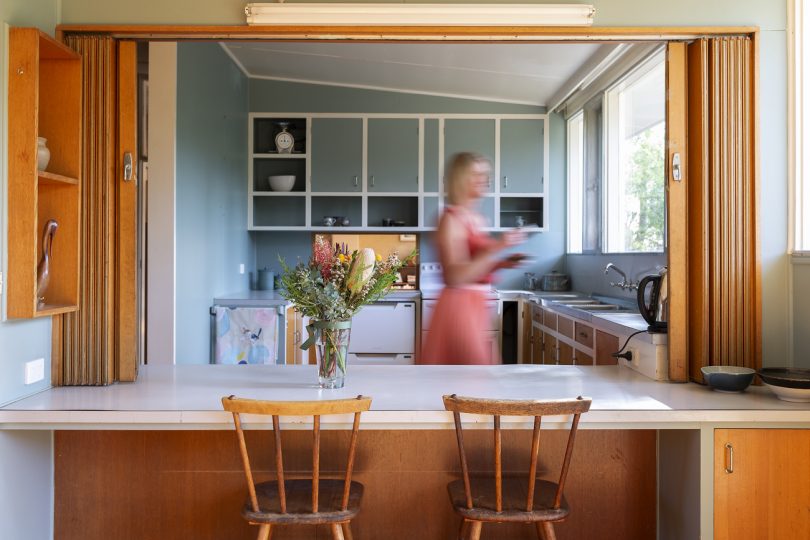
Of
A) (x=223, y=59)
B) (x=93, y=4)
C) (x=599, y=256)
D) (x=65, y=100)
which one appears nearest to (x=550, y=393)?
(x=65, y=100)

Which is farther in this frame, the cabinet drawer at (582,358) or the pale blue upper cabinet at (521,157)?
the pale blue upper cabinet at (521,157)

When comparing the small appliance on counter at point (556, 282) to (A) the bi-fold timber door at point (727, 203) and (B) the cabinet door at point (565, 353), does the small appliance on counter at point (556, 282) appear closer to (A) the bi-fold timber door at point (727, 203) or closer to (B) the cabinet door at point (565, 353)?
(B) the cabinet door at point (565, 353)

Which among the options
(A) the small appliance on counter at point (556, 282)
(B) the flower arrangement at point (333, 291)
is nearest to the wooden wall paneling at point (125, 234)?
(B) the flower arrangement at point (333, 291)

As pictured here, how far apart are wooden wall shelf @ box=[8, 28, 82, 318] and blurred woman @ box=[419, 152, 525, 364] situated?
4.95ft

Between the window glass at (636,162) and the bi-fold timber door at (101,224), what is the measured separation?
3.28 m

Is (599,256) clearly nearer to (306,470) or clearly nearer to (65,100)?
(306,470)

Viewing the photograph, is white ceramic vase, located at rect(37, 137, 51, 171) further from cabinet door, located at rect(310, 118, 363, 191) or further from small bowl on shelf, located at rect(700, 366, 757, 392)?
cabinet door, located at rect(310, 118, 363, 191)

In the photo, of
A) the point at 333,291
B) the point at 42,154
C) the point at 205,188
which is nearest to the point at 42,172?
the point at 42,154

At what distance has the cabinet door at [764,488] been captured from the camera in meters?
1.92

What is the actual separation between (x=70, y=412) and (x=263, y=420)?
58 cm

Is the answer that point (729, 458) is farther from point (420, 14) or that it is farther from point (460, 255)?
point (420, 14)

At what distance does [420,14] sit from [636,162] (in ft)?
9.60

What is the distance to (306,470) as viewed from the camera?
2262 millimetres

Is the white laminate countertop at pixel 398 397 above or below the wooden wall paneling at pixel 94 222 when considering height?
below
